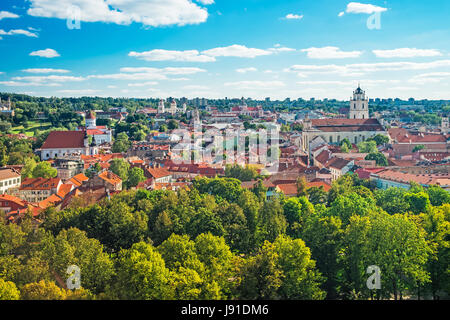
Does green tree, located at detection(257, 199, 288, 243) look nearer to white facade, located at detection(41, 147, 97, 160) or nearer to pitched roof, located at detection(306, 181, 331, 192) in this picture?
pitched roof, located at detection(306, 181, 331, 192)

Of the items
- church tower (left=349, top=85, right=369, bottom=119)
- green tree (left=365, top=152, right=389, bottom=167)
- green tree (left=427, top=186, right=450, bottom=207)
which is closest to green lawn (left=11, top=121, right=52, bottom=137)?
church tower (left=349, top=85, right=369, bottom=119)

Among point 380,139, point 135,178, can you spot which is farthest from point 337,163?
point 380,139

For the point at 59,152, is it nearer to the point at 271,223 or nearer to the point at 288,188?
the point at 288,188

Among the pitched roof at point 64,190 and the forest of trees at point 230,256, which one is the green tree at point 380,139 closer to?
the pitched roof at point 64,190
